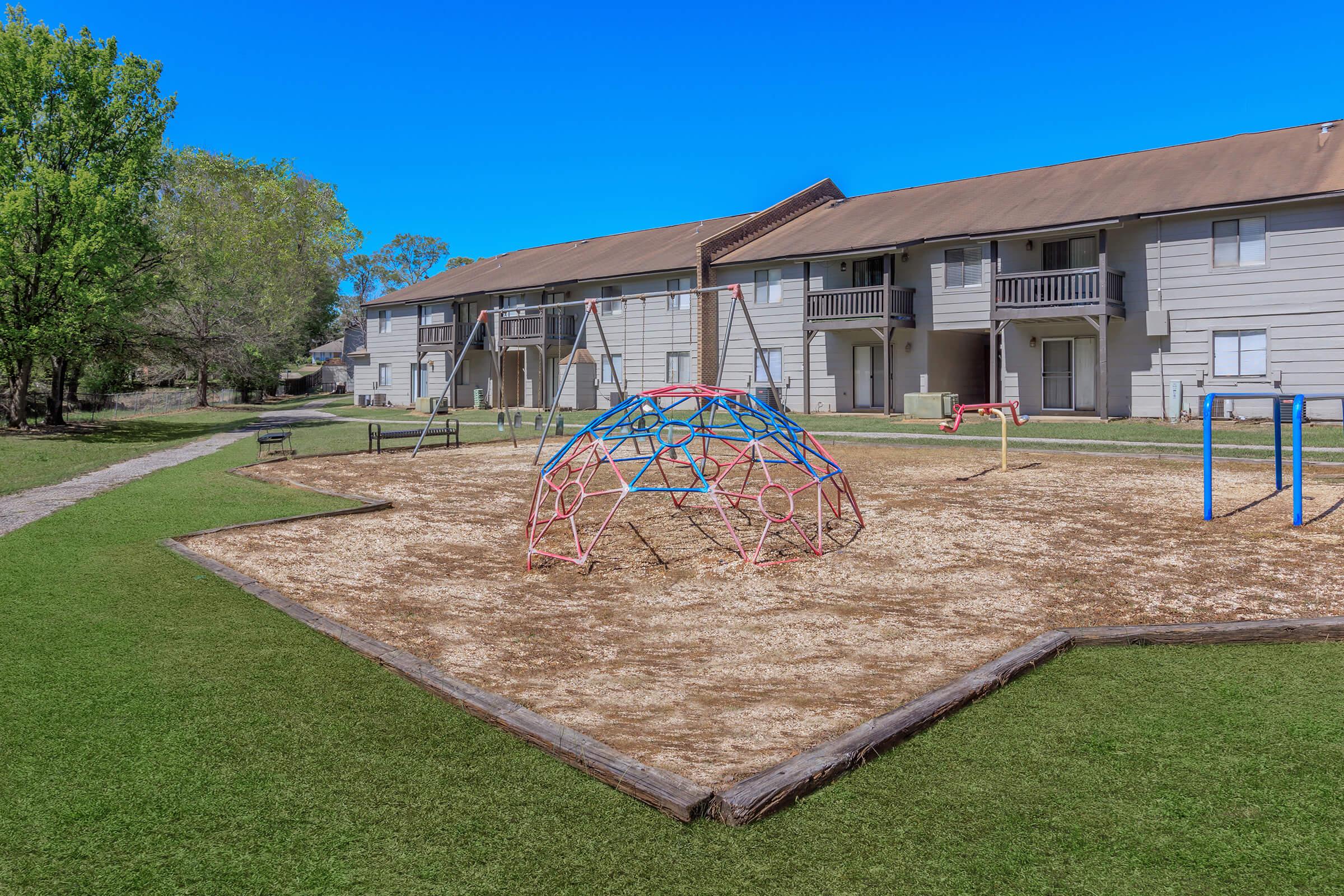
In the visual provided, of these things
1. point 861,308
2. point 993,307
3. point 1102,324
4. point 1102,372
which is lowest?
point 1102,372

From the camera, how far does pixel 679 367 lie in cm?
4003

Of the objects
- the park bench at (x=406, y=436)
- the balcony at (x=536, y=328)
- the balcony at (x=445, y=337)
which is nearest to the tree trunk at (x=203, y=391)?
the balcony at (x=445, y=337)

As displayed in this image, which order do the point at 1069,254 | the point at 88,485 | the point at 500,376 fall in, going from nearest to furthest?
the point at 88,485
the point at 1069,254
the point at 500,376

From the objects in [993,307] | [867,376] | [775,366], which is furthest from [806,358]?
[993,307]

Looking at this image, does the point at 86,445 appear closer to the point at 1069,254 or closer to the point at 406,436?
the point at 406,436

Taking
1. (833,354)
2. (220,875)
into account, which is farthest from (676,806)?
(833,354)

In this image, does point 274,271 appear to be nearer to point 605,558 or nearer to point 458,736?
point 605,558

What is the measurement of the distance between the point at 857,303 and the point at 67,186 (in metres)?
27.4

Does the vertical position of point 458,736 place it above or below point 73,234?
below

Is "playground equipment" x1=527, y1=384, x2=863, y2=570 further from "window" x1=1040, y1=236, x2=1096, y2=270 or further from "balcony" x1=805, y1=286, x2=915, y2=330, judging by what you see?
"window" x1=1040, y1=236, x2=1096, y2=270

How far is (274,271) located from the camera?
226ft

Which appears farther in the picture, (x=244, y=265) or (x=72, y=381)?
(x=244, y=265)

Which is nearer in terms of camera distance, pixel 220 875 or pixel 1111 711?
pixel 220 875

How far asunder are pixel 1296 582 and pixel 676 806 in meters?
7.45
